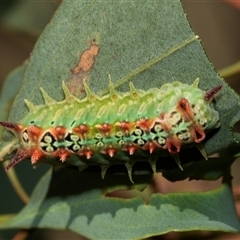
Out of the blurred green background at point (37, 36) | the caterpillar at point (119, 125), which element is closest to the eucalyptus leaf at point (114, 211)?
the caterpillar at point (119, 125)

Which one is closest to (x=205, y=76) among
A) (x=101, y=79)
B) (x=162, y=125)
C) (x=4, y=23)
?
(x=162, y=125)

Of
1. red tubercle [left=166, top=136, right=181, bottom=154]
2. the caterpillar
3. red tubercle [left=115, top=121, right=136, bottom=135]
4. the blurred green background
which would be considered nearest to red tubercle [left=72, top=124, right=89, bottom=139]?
the caterpillar

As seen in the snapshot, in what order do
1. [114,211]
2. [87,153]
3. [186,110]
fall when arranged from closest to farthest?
[186,110], [87,153], [114,211]

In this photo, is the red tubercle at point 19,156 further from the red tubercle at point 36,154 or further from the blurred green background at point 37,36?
the blurred green background at point 37,36

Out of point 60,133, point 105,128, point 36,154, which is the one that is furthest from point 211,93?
point 36,154

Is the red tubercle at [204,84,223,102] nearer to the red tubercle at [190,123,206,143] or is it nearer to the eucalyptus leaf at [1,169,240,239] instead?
the red tubercle at [190,123,206,143]

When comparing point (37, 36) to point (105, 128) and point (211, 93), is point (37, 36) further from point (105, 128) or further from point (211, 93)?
point (211, 93)

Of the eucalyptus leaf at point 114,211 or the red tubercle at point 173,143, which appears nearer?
the red tubercle at point 173,143

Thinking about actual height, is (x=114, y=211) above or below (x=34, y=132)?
below
